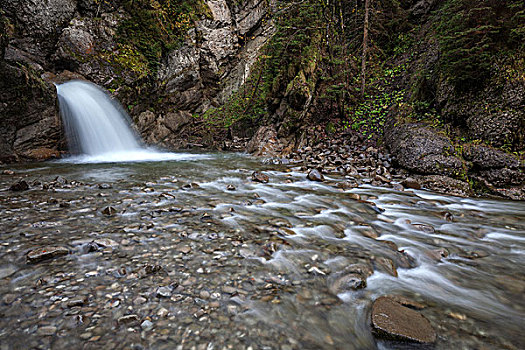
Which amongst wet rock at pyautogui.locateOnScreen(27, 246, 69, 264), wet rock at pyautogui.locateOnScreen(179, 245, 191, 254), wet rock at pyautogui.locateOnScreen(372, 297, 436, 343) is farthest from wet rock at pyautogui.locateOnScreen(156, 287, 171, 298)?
wet rock at pyautogui.locateOnScreen(372, 297, 436, 343)

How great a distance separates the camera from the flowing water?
1547 mm

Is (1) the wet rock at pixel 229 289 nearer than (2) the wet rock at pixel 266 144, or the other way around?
(1) the wet rock at pixel 229 289

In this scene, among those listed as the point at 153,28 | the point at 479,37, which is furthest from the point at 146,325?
the point at 153,28

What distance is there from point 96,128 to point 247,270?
13451mm

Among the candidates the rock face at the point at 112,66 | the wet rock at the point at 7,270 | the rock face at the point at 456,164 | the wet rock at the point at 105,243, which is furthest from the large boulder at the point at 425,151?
the rock face at the point at 112,66

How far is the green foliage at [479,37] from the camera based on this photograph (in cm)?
534

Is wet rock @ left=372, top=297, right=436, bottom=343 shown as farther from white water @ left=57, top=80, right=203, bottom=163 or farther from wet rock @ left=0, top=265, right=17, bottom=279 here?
white water @ left=57, top=80, right=203, bottom=163

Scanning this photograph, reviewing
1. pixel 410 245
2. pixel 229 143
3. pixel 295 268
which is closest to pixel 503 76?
pixel 410 245

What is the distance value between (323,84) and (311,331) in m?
11.0

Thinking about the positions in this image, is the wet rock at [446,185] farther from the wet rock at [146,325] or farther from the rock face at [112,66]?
the rock face at [112,66]

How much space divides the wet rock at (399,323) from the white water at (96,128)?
10.9 metres

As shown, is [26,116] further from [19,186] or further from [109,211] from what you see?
[109,211]

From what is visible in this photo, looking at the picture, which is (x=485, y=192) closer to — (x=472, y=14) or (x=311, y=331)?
(x=472, y=14)

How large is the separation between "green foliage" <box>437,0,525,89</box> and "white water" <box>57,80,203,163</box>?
34.9 feet
